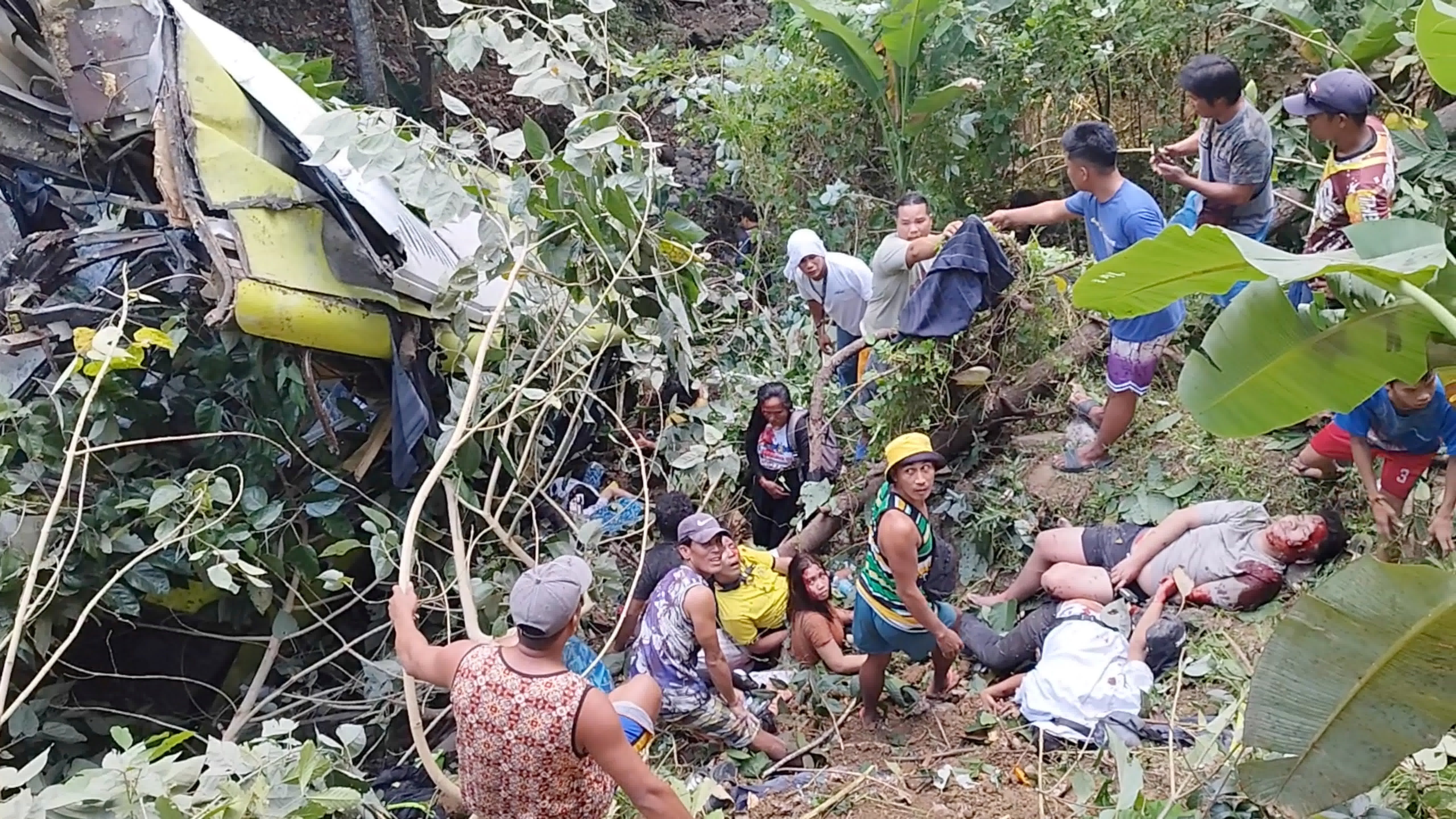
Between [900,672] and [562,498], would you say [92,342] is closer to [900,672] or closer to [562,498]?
[562,498]

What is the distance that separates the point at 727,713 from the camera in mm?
3889

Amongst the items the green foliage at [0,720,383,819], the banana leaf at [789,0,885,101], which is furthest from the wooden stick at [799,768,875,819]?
the banana leaf at [789,0,885,101]

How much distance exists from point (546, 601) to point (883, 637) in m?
1.78

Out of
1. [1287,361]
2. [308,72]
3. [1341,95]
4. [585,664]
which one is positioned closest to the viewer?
[1287,361]

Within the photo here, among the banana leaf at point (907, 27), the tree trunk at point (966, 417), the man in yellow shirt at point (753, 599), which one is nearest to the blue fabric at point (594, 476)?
the tree trunk at point (966, 417)

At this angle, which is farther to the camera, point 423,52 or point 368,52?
point 423,52

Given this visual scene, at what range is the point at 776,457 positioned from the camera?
17.5 feet

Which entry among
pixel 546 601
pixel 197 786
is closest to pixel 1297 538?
pixel 546 601

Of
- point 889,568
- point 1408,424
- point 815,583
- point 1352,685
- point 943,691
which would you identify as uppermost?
point 1352,685

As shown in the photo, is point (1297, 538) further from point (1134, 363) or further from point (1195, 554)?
point (1134, 363)

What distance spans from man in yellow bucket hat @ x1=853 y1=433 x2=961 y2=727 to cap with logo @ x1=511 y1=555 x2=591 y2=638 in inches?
55.7

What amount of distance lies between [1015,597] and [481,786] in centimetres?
277

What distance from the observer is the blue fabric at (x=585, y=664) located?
12.2 ft

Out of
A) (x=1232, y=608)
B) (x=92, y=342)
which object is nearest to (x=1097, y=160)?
(x=1232, y=608)
